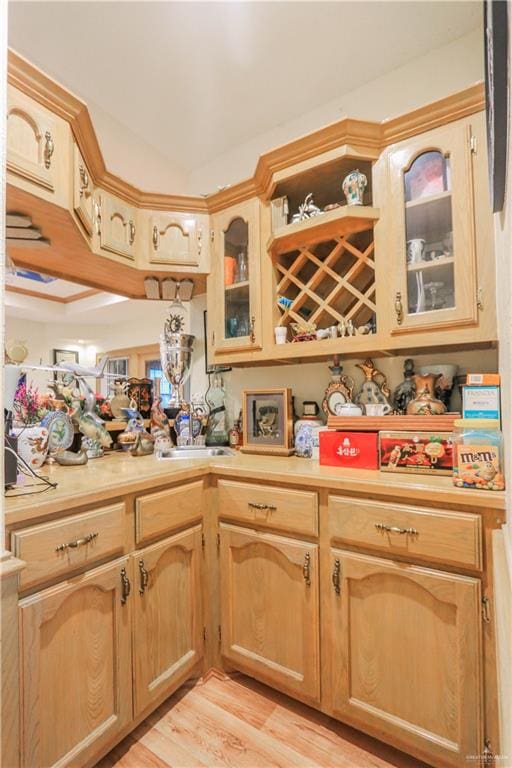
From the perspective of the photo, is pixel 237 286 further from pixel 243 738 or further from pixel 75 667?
pixel 243 738

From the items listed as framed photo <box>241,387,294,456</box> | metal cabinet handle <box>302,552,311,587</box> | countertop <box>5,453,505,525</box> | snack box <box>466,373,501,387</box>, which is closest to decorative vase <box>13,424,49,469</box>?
countertop <box>5,453,505,525</box>

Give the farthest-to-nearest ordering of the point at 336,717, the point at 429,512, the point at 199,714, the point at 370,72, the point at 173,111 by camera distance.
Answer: the point at 173,111 → the point at 370,72 → the point at 199,714 → the point at 336,717 → the point at 429,512

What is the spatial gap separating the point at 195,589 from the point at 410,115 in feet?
6.62

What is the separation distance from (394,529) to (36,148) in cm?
163

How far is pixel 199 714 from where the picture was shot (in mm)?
1342

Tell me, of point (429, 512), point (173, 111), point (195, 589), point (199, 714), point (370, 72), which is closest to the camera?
point (429, 512)

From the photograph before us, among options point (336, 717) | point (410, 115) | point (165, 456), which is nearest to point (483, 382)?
point (410, 115)

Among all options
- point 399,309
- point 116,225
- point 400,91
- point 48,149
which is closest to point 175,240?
point 116,225

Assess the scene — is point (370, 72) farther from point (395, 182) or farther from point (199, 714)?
point (199, 714)

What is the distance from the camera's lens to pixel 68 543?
102cm

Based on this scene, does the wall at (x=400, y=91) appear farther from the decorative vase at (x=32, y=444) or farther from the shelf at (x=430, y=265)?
the decorative vase at (x=32, y=444)

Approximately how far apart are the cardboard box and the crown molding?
987 millimetres

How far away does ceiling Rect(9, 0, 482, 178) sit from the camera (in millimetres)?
1441

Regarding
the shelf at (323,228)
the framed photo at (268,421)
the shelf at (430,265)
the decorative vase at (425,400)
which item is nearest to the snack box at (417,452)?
the decorative vase at (425,400)
